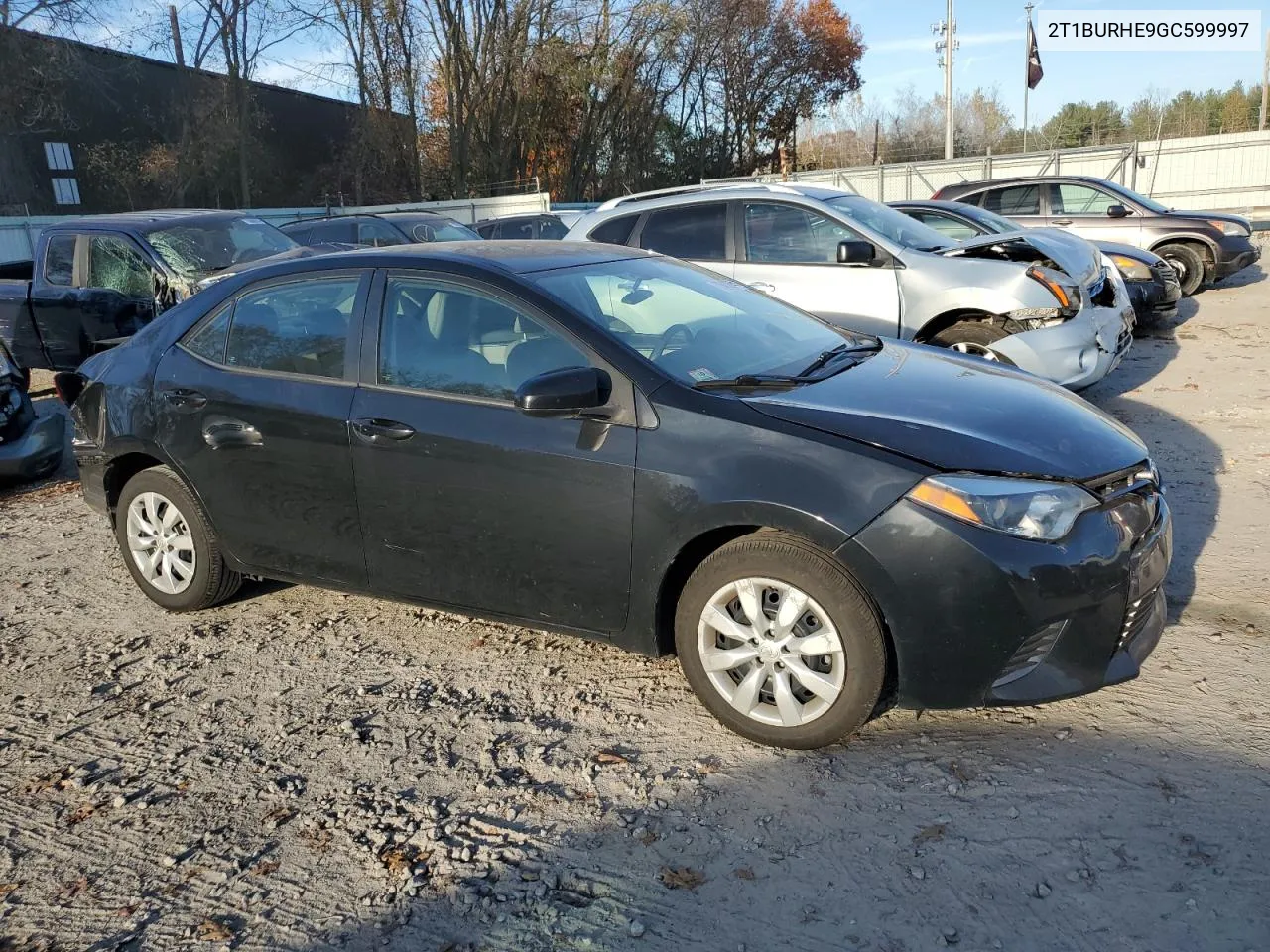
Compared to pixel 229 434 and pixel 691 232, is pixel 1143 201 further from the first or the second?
pixel 229 434

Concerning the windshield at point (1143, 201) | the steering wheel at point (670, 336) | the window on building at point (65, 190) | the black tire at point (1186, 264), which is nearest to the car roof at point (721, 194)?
the steering wheel at point (670, 336)

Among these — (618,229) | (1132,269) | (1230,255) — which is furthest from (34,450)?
(1230,255)

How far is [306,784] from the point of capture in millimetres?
3271

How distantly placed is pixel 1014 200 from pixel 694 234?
749 centimetres

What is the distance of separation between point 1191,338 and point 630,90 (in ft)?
109

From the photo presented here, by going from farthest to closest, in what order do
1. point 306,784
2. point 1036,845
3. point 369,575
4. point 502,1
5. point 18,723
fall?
point 502,1 → point 369,575 → point 18,723 → point 306,784 → point 1036,845

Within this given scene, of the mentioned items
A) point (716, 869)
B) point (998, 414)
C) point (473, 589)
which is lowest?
point (716, 869)

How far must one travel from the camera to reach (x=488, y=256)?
400 centimetres

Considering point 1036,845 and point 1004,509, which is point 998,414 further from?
point 1036,845

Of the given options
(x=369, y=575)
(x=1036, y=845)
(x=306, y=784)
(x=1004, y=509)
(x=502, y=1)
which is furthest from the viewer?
(x=502, y=1)

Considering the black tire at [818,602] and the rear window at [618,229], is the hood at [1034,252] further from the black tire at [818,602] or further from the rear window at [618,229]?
the black tire at [818,602]

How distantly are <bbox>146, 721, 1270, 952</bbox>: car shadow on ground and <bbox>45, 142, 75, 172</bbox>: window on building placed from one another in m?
34.5

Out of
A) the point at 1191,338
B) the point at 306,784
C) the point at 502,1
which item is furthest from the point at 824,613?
the point at 502,1

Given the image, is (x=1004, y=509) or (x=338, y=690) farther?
(x=338, y=690)
